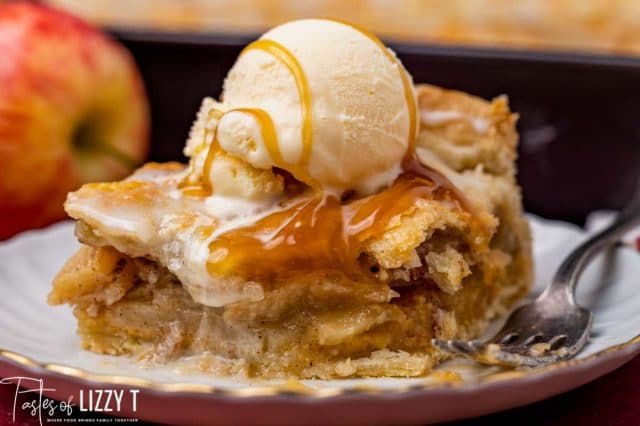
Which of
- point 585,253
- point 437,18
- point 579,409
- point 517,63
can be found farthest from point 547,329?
point 437,18

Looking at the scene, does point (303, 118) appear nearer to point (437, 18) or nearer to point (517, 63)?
point (517, 63)

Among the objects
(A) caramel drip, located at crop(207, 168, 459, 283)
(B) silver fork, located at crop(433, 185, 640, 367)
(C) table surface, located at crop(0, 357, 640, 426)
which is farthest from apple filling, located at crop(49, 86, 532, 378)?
(C) table surface, located at crop(0, 357, 640, 426)

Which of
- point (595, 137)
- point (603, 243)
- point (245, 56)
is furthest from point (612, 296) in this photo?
point (595, 137)

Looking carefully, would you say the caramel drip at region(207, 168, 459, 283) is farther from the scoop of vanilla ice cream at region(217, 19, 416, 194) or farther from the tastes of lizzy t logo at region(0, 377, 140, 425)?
the tastes of lizzy t logo at region(0, 377, 140, 425)

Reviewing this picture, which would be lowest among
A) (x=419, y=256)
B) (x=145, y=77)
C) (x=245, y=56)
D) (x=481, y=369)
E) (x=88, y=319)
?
(x=145, y=77)

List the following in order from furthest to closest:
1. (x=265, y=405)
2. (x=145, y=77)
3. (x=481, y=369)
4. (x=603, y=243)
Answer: (x=145, y=77) → (x=603, y=243) → (x=481, y=369) → (x=265, y=405)

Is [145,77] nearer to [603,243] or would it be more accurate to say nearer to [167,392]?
[603,243]
